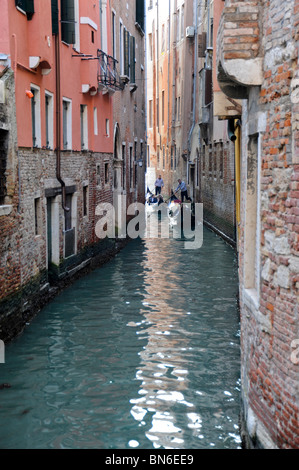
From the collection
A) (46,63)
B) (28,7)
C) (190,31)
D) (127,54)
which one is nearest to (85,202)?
(46,63)

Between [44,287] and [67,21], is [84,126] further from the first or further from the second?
[44,287]

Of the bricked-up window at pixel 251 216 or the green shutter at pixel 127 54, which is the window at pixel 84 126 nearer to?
the green shutter at pixel 127 54

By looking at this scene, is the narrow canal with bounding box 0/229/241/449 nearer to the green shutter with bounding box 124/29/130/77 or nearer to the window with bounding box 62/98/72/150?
the window with bounding box 62/98/72/150

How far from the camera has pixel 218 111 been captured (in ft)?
30.2

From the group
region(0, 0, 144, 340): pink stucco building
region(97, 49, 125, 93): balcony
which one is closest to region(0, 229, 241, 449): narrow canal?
region(0, 0, 144, 340): pink stucco building

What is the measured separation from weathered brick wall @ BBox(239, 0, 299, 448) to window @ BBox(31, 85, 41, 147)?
22.5 feet

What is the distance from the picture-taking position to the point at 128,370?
8.60 metres

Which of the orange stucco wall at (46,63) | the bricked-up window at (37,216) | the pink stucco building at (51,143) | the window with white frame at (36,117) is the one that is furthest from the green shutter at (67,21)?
the bricked-up window at (37,216)

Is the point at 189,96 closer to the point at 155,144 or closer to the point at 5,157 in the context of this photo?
the point at 155,144

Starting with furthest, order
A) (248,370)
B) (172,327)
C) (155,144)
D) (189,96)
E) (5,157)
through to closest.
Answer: (155,144) < (189,96) < (172,327) < (5,157) < (248,370)

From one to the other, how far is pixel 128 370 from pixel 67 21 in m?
7.76

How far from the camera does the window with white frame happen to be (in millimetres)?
11766
